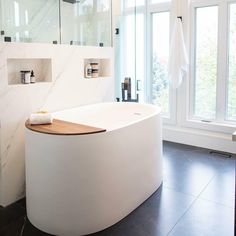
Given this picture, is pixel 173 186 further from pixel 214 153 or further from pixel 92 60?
pixel 92 60

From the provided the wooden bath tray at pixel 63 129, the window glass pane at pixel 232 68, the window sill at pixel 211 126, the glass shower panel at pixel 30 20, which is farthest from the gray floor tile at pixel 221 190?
the glass shower panel at pixel 30 20

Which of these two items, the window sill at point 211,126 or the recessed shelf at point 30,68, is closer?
the recessed shelf at point 30,68

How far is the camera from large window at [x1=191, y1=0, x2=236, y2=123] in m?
3.94

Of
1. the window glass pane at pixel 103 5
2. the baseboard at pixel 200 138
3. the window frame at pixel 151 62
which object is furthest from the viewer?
the window frame at pixel 151 62

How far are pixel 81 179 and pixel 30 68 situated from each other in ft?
4.49

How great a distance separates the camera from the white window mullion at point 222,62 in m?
3.92

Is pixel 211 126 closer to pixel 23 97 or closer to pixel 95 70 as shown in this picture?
pixel 95 70

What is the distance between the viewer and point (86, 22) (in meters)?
3.64

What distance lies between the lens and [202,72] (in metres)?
4.27

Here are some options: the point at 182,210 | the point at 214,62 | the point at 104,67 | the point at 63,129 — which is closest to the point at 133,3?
the point at 104,67

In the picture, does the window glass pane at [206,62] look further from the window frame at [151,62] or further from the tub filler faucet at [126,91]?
the tub filler faucet at [126,91]

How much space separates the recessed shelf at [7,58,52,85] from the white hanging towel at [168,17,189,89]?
6.27ft

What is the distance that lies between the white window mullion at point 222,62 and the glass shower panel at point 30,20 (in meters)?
2.13

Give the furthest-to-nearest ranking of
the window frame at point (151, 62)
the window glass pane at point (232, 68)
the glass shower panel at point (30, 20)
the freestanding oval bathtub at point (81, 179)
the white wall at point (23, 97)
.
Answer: the window frame at point (151, 62) → the window glass pane at point (232, 68) → the glass shower panel at point (30, 20) → the white wall at point (23, 97) → the freestanding oval bathtub at point (81, 179)
